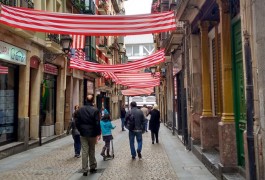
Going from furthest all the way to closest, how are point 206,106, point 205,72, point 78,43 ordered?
point 78,43 < point 205,72 < point 206,106

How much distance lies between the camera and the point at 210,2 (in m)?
8.84

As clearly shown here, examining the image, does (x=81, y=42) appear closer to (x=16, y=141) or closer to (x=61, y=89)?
(x=61, y=89)

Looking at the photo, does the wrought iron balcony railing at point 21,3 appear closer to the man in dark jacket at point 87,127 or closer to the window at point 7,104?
the window at point 7,104

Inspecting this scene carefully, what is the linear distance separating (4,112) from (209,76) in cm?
753

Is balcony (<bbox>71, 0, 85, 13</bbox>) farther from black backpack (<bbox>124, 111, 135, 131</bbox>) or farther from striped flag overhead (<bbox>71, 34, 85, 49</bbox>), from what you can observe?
black backpack (<bbox>124, 111, 135, 131</bbox>)

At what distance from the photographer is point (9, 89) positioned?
12594mm

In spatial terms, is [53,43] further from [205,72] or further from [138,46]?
[138,46]

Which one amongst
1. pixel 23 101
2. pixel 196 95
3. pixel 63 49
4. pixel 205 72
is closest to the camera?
pixel 205 72

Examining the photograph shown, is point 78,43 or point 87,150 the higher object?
point 78,43

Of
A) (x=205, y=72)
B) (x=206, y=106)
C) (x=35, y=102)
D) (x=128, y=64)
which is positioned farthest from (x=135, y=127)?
(x=128, y=64)

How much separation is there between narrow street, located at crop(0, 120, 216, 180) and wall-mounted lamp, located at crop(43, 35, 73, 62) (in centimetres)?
436

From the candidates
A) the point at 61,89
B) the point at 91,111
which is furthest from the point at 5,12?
the point at 61,89

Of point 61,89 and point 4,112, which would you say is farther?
point 61,89

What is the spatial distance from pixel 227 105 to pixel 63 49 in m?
8.55
